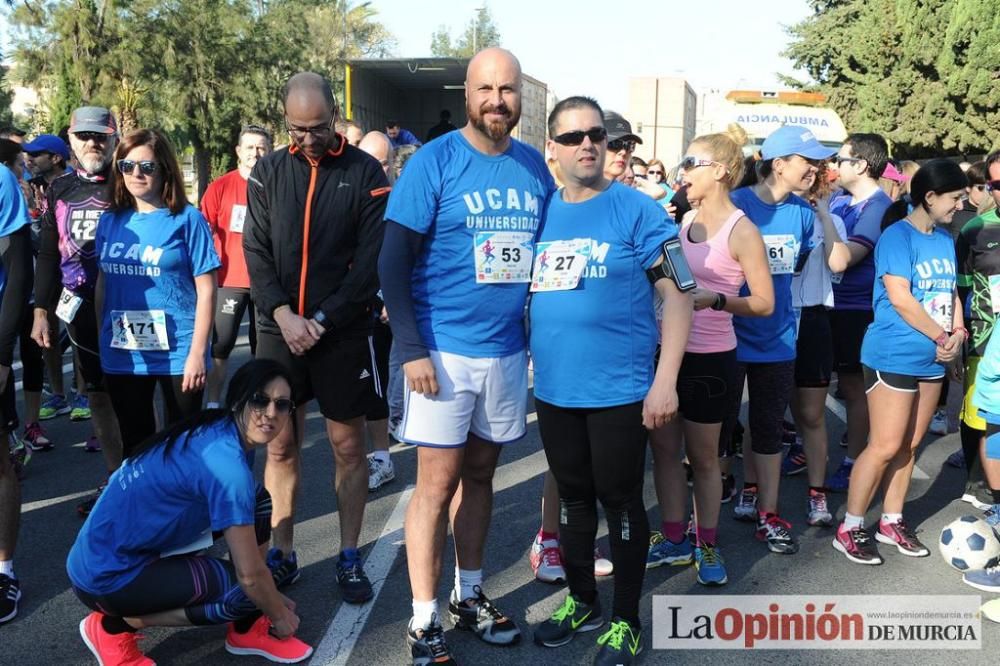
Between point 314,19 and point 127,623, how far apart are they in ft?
187

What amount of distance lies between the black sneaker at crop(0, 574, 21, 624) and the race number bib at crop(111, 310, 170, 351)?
41.4 inches

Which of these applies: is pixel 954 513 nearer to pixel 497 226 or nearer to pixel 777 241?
pixel 777 241

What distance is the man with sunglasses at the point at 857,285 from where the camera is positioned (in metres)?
5.12

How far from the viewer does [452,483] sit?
3199mm

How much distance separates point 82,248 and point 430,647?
2901 mm

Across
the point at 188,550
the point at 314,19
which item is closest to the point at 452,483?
the point at 188,550

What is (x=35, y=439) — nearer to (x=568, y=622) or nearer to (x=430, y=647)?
(x=430, y=647)

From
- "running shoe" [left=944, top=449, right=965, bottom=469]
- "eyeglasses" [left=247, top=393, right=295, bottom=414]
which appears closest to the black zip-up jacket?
"eyeglasses" [left=247, top=393, right=295, bottom=414]

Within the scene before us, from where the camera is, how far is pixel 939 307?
4066mm

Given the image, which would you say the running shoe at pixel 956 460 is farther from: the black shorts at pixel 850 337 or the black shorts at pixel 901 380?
the black shorts at pixel 901 380

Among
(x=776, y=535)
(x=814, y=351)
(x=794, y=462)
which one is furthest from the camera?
(x=794, y=462)

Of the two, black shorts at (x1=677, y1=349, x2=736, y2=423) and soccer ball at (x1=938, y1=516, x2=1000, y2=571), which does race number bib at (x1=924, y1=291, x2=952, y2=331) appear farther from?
black shorts at (x1=677, y1=349, x2=736, y2=423)

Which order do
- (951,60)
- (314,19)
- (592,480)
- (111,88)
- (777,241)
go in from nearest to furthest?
(592,480) → (777,241) → (951,60) → (111,88) → (314,19)

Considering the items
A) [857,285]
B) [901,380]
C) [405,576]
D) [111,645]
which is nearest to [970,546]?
[901,380]
